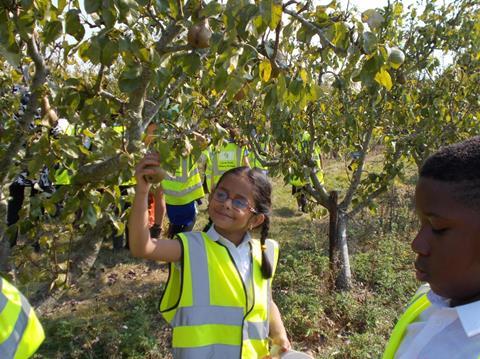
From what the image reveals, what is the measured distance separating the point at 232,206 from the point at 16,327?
961 mm

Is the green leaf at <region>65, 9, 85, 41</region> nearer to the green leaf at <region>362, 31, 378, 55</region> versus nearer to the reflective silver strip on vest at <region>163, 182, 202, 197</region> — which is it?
the green leaf at <region>362, 31, 378, 55</region>

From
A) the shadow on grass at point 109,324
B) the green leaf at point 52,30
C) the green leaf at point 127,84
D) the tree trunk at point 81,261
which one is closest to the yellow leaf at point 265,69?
the green leaf at point 127,84

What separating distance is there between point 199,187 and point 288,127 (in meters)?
1.51

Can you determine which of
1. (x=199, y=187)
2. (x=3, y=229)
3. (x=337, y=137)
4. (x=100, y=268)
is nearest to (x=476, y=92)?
(x=337, y=137)

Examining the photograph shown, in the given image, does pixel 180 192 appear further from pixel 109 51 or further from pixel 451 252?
pixel 451 252

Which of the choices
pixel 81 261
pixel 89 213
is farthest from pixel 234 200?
pixel 81 261

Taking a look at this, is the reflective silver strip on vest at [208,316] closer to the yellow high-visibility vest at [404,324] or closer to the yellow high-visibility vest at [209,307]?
the yellow high-visibility vest at [209,307]

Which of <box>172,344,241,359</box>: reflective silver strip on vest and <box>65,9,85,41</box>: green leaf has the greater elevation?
<box>65,9,85,41</box>: green leaf

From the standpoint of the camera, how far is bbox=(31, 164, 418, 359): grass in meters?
3.33

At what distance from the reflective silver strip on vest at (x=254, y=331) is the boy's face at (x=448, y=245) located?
2.85 feet

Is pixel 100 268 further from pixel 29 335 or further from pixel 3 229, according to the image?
pixel 29 335

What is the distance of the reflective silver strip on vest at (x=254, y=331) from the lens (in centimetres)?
174

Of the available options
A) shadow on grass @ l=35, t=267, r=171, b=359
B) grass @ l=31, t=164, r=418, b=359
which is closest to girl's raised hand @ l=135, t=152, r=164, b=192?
grass @ l=31, t=164, r=418, b=359

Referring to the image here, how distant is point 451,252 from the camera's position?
3.17 feet
